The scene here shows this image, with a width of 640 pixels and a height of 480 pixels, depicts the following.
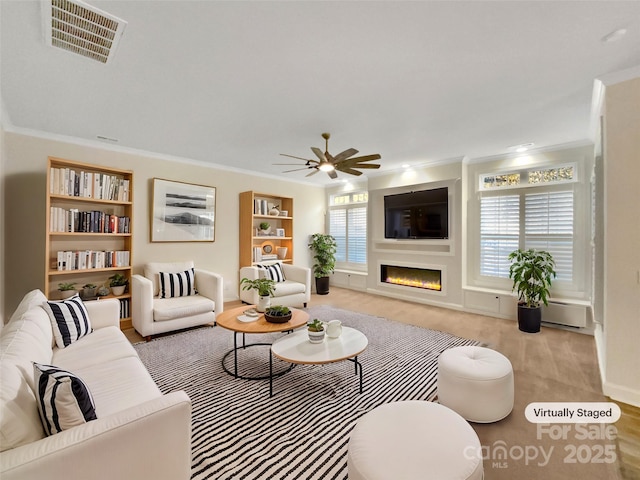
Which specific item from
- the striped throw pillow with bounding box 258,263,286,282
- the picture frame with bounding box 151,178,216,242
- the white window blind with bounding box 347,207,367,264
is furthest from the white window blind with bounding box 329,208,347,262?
the picture frame with bounding box 151,178,216,242

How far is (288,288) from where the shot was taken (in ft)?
16.0

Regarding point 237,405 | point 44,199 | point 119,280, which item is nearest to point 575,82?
point 237,405

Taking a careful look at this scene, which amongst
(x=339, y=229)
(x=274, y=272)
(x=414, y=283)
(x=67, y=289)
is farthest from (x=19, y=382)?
(x=339, y=229)

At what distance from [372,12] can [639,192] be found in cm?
247

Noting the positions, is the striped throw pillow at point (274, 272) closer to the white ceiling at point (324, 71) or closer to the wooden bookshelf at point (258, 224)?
the wooden bookshelf at point (258, 224)

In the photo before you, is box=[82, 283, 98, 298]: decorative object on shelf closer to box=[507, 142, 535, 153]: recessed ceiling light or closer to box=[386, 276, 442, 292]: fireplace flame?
box=[386, 276, 442, 292]: fireplace flame

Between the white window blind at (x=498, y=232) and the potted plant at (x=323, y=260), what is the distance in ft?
9.79

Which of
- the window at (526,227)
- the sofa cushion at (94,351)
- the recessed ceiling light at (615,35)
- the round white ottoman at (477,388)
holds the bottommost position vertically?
the round white ottoman at (477,388)

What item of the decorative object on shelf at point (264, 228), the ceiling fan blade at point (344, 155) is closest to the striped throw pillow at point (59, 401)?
the ceiling fan blade at point (344, 155)

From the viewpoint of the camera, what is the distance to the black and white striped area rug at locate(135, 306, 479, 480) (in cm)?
165

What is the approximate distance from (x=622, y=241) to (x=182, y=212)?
17.4 ft

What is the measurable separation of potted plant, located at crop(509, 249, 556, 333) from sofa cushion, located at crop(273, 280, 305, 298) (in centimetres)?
324

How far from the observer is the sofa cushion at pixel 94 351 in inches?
78.7

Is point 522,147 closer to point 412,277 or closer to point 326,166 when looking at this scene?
point 412,277
